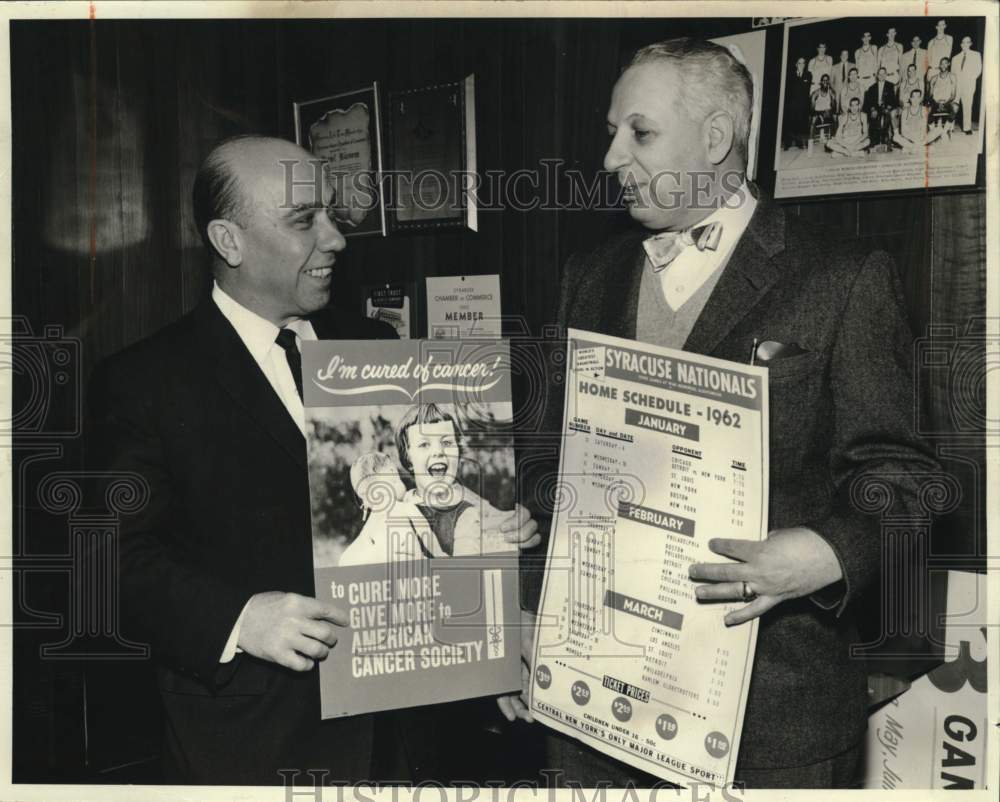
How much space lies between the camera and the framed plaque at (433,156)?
1.70m

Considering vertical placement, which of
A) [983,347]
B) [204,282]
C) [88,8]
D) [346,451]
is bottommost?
[346,451]

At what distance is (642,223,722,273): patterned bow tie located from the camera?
1.54 m

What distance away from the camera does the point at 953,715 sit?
1.63 m

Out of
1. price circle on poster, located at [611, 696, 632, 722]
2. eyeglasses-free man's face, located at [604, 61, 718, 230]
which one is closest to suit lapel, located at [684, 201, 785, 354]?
eyeglasses-free man's face, located at [604, 61, 718, 230]

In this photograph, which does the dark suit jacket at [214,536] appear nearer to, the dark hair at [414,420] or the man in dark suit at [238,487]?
the man in dark suit at [238,487]

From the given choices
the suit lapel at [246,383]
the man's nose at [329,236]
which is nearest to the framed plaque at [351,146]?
the man's nose at [329,236]

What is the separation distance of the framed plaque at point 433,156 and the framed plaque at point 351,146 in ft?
0.10

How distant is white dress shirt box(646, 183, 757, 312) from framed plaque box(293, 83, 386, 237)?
1.84 ft

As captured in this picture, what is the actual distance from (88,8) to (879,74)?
1.50m

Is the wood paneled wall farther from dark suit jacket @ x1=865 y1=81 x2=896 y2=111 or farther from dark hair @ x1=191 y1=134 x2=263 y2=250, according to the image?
dark suit jacket @ x1=865 y1=81 x2=896 y2=111

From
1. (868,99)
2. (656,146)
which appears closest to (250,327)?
(656,146)

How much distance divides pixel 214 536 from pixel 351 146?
0.77m

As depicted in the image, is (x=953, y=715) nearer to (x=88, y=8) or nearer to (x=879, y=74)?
(x=879, y=74)

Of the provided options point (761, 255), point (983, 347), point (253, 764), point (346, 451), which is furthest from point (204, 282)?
point (983, 347)
